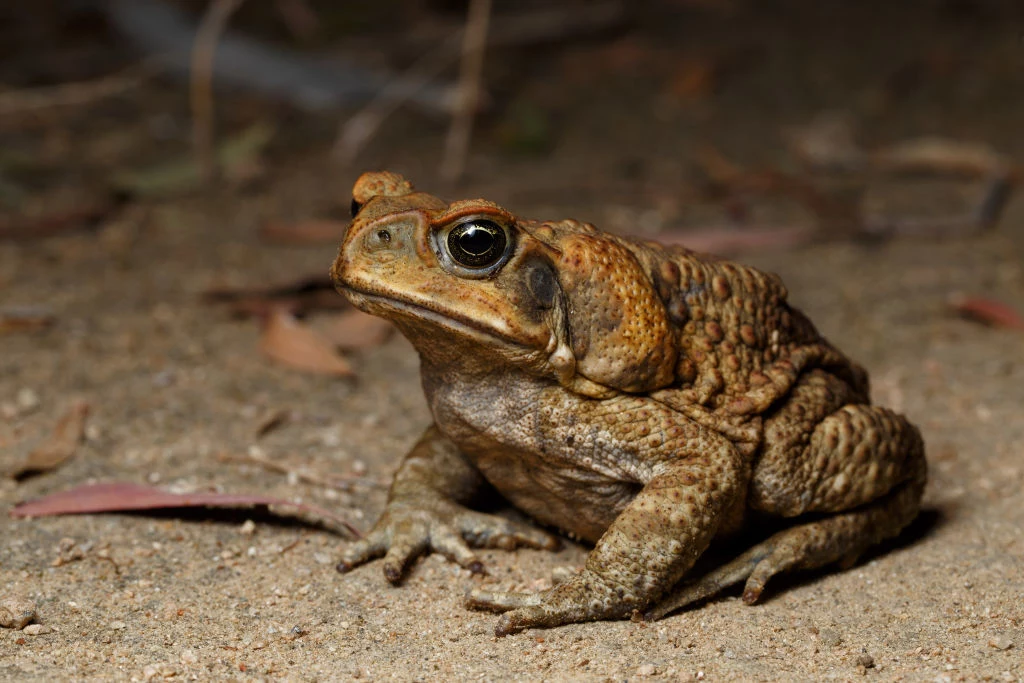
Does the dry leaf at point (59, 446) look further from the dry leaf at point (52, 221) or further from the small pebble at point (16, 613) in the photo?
the dry leaf at point (52, 221)

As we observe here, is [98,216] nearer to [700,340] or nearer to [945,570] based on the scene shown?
[700,340]

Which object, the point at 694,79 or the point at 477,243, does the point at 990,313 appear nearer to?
the point at 477,243

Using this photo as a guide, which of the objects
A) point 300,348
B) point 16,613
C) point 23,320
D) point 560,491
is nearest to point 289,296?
point 300,348

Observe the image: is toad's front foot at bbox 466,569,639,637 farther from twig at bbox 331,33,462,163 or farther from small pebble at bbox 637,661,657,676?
twig at bbox 331,33,462,163

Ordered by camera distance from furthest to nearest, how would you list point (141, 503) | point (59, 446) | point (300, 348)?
1. point (300, 348)
2. point (59, 446)
3. point (141, 503)

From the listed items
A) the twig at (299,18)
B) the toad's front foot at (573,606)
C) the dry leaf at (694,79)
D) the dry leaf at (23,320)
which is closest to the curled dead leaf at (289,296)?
the dry leaf at (23,320)

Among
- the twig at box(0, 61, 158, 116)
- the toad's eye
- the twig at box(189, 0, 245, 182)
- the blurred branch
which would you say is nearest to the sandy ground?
the twig at box(189, 0, 245, 182)
